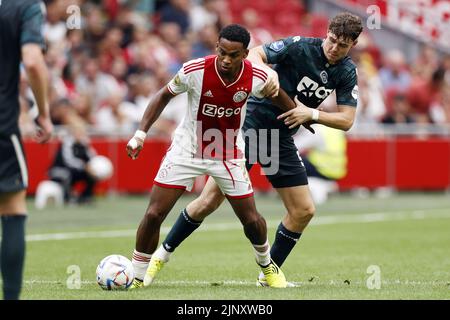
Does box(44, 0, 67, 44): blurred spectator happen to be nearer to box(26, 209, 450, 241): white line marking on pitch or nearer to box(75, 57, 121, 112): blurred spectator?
box(75, 57, 121, 112): blurred spectator

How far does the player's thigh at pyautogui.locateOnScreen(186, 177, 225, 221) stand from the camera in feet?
30.9

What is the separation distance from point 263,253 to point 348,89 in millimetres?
1730

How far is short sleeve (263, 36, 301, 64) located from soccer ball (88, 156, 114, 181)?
950cm

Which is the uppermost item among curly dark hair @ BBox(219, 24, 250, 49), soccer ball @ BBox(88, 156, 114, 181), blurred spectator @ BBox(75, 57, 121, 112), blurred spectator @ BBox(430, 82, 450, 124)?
curly dark hair @ BBox(219, 24, 250, 49)

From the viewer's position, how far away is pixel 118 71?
2108 cm

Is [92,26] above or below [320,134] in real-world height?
above

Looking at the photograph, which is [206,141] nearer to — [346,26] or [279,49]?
[279,49]

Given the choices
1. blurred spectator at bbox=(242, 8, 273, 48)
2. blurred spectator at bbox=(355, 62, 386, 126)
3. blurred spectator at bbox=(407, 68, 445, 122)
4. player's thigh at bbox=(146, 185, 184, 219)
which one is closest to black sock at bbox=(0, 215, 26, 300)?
player's thigh at bbox=(146, 185, 184, 219)

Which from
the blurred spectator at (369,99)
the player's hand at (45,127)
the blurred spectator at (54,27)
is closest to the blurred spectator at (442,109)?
A: the blurred spectator at (369,99)

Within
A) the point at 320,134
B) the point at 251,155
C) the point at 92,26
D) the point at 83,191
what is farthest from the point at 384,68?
the point at 251,155

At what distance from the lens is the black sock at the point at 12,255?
6.87m
